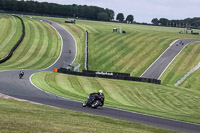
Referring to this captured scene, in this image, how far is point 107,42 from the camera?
Answer: 319ft

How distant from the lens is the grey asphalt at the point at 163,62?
2662 inches

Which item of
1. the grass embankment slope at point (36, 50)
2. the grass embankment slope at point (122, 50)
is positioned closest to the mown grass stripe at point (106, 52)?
the grass embankment slope at point (122, 50)

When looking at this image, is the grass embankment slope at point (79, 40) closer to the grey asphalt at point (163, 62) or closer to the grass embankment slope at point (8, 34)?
the grey asphalt at point (163, 62)

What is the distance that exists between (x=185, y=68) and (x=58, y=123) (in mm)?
57507

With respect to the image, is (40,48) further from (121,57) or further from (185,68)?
(185,68)

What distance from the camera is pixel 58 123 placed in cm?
1677

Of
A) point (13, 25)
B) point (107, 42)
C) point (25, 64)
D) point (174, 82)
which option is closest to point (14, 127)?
point (174, 82)

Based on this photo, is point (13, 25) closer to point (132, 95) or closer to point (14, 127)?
point (132, 95)

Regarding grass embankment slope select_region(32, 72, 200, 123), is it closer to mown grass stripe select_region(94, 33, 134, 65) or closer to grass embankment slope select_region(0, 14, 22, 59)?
mown grass stripe select_region(94, 33, 134, 65)

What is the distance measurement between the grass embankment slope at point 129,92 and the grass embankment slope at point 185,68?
1158cm

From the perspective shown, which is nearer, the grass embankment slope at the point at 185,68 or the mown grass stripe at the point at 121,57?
the grass embankment slope at the point at 185,68

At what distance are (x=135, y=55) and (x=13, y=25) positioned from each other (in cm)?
4489

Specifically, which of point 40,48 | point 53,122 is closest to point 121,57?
point 40,48

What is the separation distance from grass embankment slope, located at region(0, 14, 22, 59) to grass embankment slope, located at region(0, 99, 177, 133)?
58850mm
